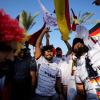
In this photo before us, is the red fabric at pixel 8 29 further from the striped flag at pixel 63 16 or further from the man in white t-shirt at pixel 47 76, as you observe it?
the man in white t-shirt at pixel 47 76

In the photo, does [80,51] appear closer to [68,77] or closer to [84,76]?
[84,76]

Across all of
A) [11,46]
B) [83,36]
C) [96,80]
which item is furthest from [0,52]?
[83,36]

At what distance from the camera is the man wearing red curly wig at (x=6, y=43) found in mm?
2711

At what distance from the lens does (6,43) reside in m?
2.74

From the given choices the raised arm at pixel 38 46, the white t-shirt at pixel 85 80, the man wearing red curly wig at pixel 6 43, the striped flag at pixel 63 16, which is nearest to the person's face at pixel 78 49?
the white t-shirt at pixel 85 80

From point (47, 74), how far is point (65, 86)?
2.39 ft

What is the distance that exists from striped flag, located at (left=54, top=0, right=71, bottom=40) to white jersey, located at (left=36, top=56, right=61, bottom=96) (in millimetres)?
656

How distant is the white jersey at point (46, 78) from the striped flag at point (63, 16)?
656 mm

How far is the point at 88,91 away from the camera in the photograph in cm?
672

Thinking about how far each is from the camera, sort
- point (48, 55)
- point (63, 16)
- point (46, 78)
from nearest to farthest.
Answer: point (63, 16) < point (46, 78) < point (48, 55)

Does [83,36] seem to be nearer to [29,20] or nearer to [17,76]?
[17,76]

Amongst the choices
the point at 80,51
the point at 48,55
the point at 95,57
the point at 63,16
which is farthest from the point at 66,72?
the point at 63,16

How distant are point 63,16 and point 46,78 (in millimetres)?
1225

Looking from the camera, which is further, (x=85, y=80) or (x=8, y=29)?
(x=85, y=80)
